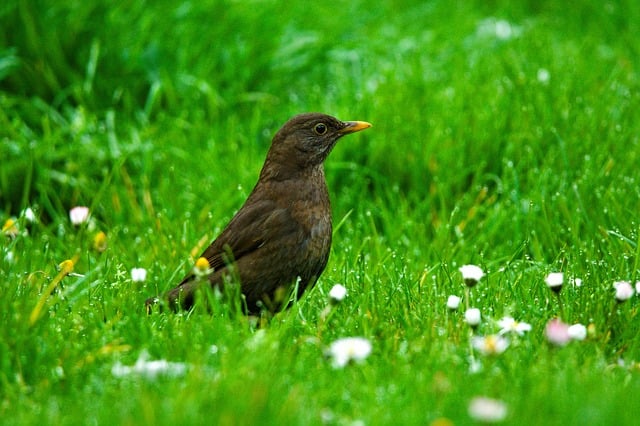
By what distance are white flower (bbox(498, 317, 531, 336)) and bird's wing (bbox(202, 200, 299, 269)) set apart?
1044 mm

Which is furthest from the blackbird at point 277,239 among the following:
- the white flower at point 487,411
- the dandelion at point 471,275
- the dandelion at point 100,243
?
the white flower at point 487,411

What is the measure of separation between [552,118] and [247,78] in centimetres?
209

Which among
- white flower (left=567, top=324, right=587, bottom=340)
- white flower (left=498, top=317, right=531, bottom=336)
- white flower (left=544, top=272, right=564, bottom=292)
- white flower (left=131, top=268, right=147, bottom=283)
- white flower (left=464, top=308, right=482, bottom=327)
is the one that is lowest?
white flower (left=131, top=268, right=147, bottom=283)

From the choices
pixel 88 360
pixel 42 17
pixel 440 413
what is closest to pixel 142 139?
pixel 42 17

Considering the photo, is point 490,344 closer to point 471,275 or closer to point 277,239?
point 471,275

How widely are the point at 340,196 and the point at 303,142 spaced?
3.38 ft

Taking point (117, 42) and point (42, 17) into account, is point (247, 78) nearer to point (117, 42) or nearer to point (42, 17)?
point (117, 42)

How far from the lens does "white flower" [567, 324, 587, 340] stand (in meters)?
3.50

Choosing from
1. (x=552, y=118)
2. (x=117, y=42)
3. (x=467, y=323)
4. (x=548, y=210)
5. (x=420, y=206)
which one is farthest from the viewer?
(x=117, y=42)

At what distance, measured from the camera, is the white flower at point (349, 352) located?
3242 millimetres

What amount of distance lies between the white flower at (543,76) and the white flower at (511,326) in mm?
2960

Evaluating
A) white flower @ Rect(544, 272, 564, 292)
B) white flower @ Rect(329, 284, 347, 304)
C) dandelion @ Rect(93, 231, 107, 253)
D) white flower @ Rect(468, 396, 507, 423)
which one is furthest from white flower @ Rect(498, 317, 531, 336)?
dandelion @ Rect(93, 231, 107, 253)

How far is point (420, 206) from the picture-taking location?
216 inches

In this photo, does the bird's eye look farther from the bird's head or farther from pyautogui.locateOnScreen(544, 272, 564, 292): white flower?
pyautogui.locateOnScreen(544, 272, 564, 292): white flower
